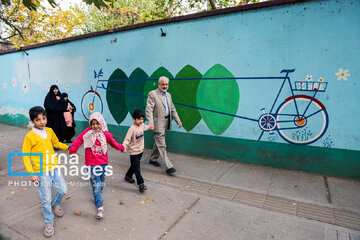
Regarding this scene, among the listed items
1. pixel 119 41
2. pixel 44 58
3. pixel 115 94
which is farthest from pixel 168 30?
pixel 44 58

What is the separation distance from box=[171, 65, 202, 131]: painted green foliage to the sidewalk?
119 centimetres

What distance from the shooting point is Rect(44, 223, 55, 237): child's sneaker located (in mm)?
2527

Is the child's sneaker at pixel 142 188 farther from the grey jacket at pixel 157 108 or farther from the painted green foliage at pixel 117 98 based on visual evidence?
the painted green foliage at pixel 117 98

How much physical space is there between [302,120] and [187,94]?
2.61 metres

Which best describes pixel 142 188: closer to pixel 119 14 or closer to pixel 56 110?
pixel 56 110

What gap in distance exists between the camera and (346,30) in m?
3.91

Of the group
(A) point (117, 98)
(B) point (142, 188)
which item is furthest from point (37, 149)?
(A) point (117, 98)

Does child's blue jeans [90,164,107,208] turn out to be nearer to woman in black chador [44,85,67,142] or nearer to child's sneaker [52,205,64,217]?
child's sneaker [52,205,64,217]

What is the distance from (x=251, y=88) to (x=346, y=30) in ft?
6.16

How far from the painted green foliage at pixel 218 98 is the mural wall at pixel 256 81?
23 mm

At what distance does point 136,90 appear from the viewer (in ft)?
20.7

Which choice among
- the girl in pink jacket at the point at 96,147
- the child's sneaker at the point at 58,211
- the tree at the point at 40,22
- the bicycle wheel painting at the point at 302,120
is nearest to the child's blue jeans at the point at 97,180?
the girl in pink jacket at the point at 96,147

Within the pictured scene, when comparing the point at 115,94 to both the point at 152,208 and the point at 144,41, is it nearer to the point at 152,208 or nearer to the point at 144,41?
the point at 144,41

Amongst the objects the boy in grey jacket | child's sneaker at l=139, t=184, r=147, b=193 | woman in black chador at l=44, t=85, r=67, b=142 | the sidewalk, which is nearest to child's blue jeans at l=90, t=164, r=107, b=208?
the sidewalk
